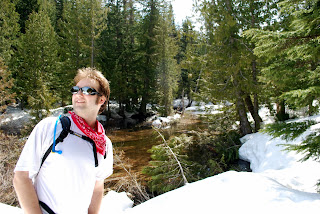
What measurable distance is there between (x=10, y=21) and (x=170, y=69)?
55.0 feet

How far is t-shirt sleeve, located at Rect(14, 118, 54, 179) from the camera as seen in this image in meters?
1.30

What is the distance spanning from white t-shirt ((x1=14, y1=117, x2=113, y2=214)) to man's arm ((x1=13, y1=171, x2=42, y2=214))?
4cm

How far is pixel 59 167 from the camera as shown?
4.54 ft

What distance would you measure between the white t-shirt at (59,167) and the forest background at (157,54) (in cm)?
359

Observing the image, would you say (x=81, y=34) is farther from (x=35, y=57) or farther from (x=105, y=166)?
(x=105, y=166)

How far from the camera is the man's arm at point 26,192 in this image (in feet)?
4.29

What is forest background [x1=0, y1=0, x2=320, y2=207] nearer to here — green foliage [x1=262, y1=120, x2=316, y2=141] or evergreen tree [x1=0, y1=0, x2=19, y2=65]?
evergreen tree [x1=0, y1=0, x2=19, y2=65]

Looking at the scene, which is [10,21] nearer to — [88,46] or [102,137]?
[88,46]

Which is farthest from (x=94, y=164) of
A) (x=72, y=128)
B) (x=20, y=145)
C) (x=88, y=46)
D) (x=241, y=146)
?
(x=88, y=46)

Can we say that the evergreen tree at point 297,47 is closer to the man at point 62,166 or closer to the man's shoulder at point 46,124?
the man at point 62,166

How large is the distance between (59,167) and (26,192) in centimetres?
25

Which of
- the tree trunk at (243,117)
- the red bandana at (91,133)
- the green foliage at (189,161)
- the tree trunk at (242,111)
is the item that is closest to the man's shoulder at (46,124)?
the red bandana at (91,133)

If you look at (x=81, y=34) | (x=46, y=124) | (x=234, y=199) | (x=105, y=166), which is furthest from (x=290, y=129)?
(x=81, y=34)

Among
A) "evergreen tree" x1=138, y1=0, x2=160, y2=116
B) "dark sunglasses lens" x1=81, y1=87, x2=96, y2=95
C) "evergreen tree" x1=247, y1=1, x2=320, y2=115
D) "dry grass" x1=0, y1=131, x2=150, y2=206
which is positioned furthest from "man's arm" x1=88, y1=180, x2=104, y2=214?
"evergreen tree" x1=138, y1=0, x2=160, y2=116
